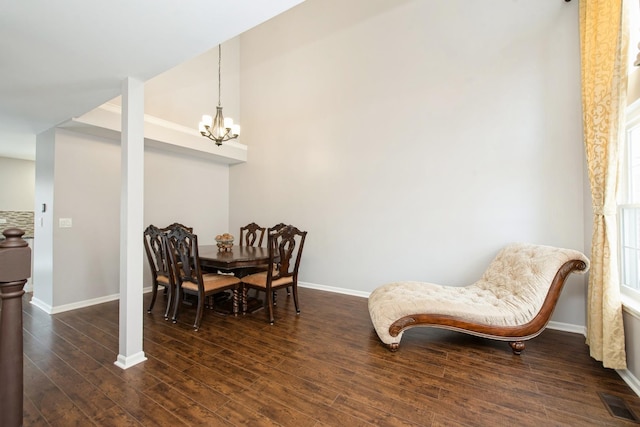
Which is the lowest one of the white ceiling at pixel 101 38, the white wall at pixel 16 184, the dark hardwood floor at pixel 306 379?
the dark hardwood floor at pixel 306 379

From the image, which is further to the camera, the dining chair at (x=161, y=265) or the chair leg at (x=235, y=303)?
the chair leg at (x=235, y=303)

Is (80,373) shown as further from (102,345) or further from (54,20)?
(54,20)

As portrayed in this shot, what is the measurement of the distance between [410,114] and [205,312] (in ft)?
12.6

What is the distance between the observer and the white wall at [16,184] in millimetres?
5270

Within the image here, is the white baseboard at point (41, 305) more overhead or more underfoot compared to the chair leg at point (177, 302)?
more underfoot

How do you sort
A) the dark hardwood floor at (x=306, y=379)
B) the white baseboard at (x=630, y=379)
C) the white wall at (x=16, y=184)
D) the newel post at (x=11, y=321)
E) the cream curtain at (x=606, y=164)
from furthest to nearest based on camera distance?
the white wall at (x=16, y=184)
the cream curtain at (x=606, y=164)
the white baseboard at (x=630, y=379)
the dark hardwood floor at (x=306, y=379)
the newel post at (x=11, y=321)

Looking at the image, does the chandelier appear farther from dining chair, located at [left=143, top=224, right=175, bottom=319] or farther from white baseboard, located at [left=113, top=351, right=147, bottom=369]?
white baseboard, located at [left=113, top=351, right=147, bottom=369]

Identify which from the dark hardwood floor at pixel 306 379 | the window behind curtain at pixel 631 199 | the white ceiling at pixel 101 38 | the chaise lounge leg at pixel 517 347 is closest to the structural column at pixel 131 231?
the dark hardwood floor at pixel 306 379

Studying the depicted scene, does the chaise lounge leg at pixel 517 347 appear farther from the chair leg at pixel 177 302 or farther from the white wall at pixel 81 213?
the white wall at pixel 81 213

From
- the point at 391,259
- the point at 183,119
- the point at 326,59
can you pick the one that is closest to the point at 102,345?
the point at 391,259

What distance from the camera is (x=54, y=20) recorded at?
165cm

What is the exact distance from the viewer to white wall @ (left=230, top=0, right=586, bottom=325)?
3104 millimetres

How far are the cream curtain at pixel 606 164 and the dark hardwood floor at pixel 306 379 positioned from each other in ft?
1.08

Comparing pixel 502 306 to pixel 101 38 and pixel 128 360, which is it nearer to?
pixel 128 360
